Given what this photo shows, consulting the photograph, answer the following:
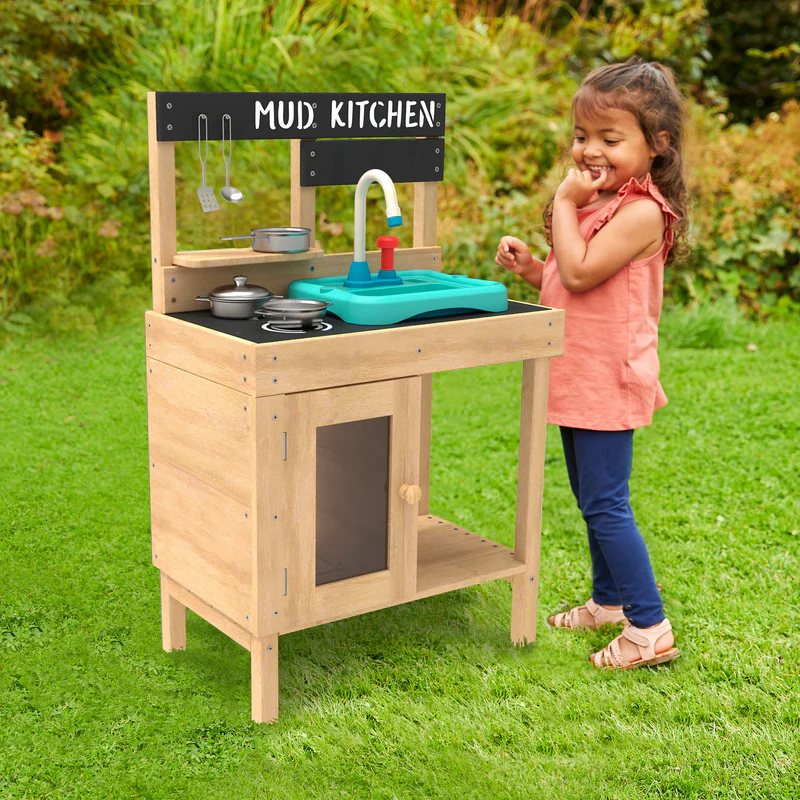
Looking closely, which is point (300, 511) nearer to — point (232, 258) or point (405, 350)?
point (405, 350)

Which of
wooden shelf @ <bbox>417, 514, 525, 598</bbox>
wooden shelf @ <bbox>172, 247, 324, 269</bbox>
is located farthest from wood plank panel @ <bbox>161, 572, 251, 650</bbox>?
wooden shelf @ <bbox>172, 247, 324, 269</bbox>

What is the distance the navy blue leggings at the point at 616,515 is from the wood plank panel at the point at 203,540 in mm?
974

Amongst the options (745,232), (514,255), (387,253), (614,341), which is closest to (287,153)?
(745,232)

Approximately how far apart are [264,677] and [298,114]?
4.69 feet

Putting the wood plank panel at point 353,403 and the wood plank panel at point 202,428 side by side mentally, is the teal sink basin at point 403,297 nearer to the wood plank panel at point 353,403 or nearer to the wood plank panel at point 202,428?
the wood plank panel at point 353,403

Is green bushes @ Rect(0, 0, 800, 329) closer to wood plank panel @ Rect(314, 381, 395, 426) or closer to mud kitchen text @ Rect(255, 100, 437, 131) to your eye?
mud kitchen text @ Rect(255, 100, 437, 131)

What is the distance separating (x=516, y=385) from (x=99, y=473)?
223cm

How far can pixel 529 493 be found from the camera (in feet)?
10.2

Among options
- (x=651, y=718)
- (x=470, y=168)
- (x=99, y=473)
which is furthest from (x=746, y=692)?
(x=470, y=168)

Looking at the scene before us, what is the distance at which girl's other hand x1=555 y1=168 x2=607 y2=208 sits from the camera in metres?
2.94

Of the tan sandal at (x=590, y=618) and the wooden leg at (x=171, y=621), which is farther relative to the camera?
the tan sandal at (x=590, y=618)

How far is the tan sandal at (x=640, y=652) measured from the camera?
3.10 meters

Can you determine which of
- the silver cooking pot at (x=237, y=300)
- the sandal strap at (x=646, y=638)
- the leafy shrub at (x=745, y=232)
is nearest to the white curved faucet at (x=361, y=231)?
the silver cooking pot at (x=237, y=300)

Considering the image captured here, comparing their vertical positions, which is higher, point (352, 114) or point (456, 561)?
point (352, 114)
